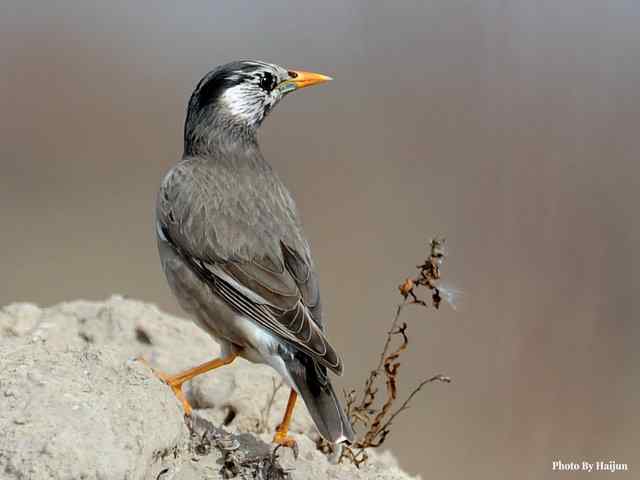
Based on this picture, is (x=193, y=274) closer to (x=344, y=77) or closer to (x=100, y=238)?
(x=100, y=238)

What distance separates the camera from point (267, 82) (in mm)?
6688

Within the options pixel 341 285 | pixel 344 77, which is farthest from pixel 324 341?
pixel 344 77

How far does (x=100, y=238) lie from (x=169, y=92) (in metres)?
4.12

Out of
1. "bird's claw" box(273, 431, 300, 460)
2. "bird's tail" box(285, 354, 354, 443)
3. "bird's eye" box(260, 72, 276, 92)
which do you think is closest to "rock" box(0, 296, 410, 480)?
"bird's claw" box(273, 431, 300, 460)

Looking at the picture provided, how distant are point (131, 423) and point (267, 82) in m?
2.71

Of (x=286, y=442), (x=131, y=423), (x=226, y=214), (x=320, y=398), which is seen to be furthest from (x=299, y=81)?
(x=131, y=423)

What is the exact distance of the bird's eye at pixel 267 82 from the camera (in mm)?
6660

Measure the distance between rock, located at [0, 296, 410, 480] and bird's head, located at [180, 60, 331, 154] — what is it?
4.58 feet

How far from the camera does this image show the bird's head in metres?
6.55

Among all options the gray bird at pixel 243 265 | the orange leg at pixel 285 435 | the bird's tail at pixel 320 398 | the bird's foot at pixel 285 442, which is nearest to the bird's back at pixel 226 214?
the gray bird at pixel 243 265

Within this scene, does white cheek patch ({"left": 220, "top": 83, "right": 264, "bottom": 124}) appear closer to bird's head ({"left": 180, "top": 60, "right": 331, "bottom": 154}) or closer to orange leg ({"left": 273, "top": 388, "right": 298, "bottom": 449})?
bird's head ({"left": 180, "top": 60, "right": 331, "bottom": 154})

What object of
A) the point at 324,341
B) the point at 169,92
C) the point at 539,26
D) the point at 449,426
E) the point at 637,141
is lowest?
the point at 449,426

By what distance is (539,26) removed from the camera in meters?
9.85

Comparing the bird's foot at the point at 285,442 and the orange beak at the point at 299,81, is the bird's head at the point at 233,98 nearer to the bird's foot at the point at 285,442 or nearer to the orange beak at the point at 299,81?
the orange beak at the point at 299,81
